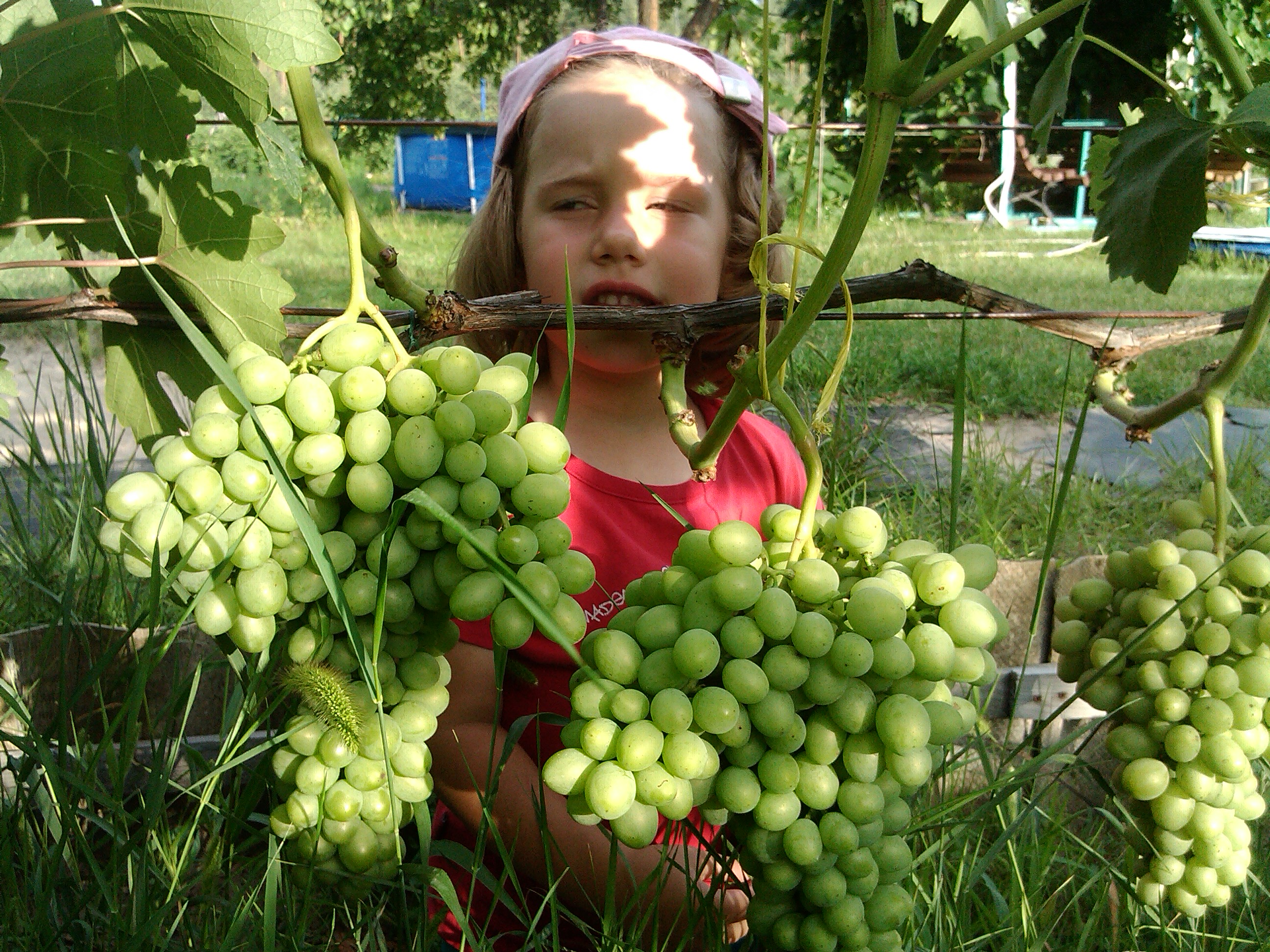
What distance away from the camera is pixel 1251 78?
1.01 metres

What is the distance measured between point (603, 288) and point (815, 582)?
64 cm

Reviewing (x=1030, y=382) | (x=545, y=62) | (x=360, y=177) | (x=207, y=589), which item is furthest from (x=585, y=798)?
(x=360, y=177)

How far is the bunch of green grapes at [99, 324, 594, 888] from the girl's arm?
0.41 m

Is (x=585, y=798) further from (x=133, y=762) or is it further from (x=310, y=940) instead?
(x=133, y=762)

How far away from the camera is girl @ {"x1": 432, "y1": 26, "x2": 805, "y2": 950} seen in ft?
3.79

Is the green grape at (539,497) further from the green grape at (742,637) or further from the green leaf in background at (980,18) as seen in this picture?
the green leaf in background at (980,18)

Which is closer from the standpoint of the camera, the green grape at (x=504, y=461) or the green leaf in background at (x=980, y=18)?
the green grape at (x=504, y=461)

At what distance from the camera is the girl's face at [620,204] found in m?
1.25

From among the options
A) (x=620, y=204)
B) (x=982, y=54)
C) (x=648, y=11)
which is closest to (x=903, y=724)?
(x=982, y=54)

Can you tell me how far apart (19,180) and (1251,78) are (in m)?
1.14

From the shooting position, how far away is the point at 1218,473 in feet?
3.26

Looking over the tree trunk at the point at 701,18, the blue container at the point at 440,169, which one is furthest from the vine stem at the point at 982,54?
the blue container at the point at 440,169

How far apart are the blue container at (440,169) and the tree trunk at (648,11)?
6003 mm

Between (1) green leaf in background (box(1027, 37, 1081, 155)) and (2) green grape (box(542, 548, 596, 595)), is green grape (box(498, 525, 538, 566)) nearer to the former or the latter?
(2) green grape (box(542, 548, 596, 595))
